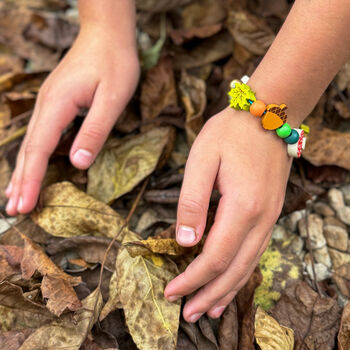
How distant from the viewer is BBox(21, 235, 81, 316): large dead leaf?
1057mm

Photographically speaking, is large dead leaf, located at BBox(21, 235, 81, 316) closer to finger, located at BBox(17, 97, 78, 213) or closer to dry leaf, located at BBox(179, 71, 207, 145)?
finger, located at BBox(17, 97, 78, 213)

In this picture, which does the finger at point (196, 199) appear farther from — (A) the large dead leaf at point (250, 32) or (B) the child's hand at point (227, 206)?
(A) the large dead leaf at point (250, 32)

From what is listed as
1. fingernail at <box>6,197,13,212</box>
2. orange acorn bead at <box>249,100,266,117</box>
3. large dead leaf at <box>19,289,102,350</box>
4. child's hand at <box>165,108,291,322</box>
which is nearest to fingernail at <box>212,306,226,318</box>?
child's hand at <box>165,108,291,322</box>

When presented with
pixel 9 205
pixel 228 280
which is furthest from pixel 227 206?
pixel 9 205

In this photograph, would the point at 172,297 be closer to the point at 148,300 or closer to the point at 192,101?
the point at 148,300

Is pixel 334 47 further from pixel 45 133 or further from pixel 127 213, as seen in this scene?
pixel 45 133

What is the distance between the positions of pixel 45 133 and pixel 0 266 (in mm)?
492

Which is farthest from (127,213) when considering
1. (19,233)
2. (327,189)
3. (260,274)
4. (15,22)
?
(15,22)

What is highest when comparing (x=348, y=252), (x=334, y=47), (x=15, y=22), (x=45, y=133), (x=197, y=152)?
(x=334, y=47)

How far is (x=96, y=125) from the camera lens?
137 cm

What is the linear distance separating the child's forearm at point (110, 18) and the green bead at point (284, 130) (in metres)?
0.76

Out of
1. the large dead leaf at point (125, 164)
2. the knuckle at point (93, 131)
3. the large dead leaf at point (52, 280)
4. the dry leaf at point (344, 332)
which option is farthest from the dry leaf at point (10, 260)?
the dry leaf at point (344, 332)

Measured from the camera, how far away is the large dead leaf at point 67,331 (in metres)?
1.02

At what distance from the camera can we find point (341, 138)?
1459 millimetres
